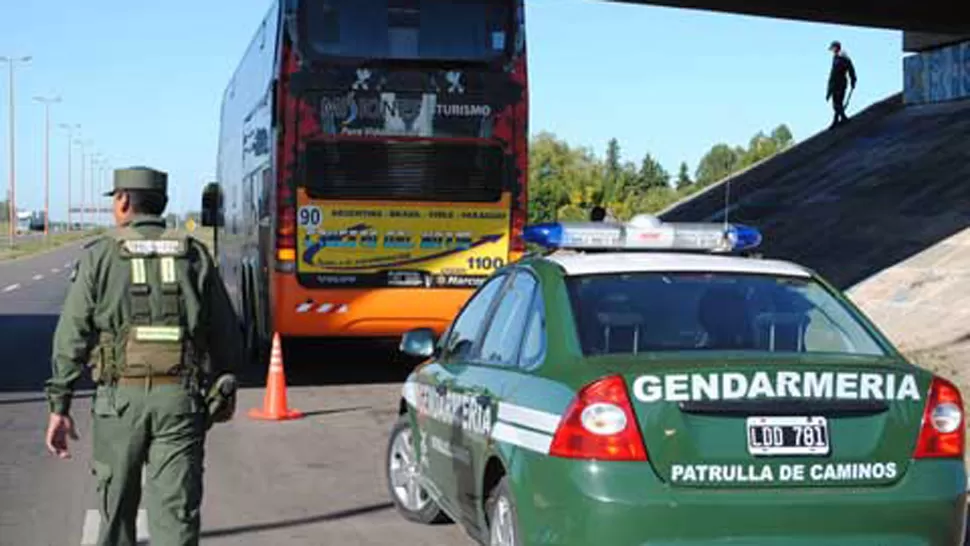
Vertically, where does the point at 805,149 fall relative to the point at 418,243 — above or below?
above

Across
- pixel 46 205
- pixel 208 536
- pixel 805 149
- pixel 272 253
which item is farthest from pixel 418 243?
pixel 46 205

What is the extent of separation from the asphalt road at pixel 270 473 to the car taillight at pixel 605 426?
245 cm

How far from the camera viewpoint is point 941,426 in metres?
5.07

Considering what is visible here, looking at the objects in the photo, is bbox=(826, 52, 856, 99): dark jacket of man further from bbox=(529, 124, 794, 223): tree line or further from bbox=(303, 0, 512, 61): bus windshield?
bbox=(303, 0, 512, 61): bus windshield

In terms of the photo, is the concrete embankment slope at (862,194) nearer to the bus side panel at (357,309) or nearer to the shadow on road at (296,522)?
the bus side panel at (357,309)

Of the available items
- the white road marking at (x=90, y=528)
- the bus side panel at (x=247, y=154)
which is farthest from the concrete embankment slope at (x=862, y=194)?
the white road marking at (x=90, y=528)

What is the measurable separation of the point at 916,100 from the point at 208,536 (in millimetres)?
30987

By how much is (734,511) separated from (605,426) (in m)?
0.55

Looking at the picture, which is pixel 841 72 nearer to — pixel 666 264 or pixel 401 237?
pixel 401 237

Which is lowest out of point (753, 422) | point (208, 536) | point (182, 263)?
point (208, 536)

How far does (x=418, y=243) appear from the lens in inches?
547

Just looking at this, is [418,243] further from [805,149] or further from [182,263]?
[805,149]

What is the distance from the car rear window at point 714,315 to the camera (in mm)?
5461

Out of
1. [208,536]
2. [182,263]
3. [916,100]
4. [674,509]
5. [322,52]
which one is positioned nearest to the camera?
[674,509]
